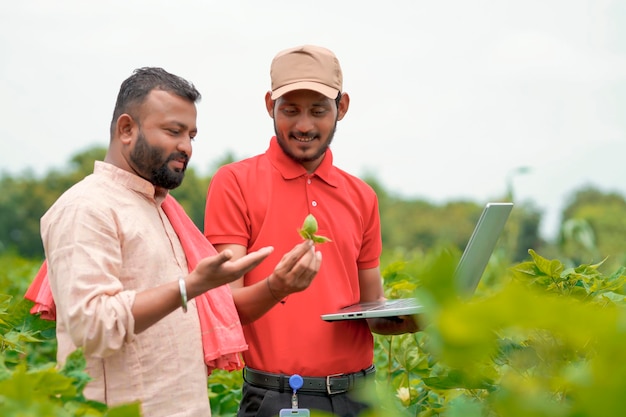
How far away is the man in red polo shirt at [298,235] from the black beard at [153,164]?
18.8 inches

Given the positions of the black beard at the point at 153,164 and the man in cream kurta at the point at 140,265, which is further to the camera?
the black beard at the point at 153,164

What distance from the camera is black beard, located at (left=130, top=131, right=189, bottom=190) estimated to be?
235 cm

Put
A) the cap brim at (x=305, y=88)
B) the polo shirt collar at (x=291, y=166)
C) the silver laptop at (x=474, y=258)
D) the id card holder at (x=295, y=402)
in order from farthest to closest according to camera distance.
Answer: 1. the polo shirt collar at (x=291, y=166)
2. the cap brim at (x=305, y=88)
3. the id card holder at (x=295, y=402)
4. the silver laptop at (x=474, y=258)

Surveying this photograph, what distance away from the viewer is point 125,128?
2.39 meters

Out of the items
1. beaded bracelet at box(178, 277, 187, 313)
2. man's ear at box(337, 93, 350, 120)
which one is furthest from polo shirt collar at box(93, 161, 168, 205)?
man's ear at box(337, 93, 350, 120)

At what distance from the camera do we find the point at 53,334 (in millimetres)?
2684

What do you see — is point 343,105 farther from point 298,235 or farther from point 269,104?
point 298,235

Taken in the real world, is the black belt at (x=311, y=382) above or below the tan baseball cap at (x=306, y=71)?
below

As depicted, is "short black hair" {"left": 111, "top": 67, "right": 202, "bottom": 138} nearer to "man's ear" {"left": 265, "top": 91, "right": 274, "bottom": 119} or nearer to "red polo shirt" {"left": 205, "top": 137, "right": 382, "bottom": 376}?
"red polo shirt" {"left": 205, "top": 137, "right": 382, "bottom": 376}

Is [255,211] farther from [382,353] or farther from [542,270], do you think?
[382,353]

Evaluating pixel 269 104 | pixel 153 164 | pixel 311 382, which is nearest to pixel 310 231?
pixel 153 164

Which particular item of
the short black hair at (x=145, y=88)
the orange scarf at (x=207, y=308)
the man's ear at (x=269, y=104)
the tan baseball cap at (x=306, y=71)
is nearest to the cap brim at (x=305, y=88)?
the tan baseball cap at (x=306, y=71)

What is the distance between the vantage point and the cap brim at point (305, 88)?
293cm

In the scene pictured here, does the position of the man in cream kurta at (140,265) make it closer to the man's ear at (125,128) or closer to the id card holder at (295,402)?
the man's ear at (125,128)
